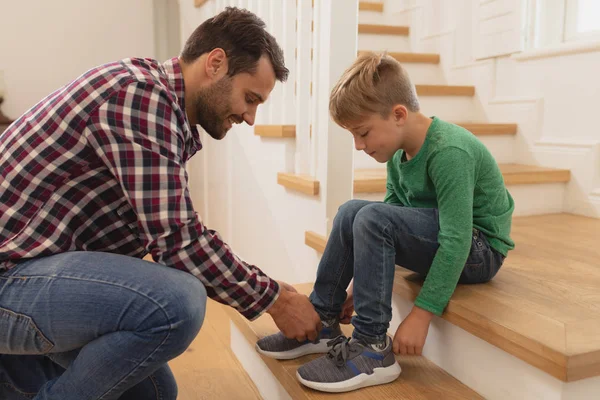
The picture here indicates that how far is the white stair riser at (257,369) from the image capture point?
132 cm

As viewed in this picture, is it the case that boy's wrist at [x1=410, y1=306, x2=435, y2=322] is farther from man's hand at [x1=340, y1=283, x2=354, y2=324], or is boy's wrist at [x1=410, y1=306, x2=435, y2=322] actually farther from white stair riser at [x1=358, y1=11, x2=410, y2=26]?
white stair riser at [x1=358, y1=11, x2=410, y2=26]

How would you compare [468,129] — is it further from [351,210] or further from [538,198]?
[351,210]

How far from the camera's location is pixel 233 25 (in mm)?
1102

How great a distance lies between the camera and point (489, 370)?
1.05 m

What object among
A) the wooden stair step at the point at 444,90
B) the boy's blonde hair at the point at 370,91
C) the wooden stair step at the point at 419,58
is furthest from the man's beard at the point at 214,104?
the wooden stair step at the point at 419,58

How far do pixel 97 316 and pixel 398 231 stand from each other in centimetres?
60

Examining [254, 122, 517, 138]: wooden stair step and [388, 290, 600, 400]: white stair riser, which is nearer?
[388, 290, 600, 400]: white stair riser

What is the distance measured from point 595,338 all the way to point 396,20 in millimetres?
2608

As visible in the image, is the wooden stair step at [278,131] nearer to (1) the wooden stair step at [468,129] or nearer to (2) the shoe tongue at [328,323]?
(1) the wooden stair step at [468,129]

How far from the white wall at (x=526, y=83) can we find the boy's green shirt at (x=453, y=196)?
3.30 feet

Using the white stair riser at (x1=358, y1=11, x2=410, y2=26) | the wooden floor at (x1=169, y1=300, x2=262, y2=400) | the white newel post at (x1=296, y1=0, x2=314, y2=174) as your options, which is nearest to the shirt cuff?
the wooden floor at (x1=169, y1=300, x2=262, y2=400)

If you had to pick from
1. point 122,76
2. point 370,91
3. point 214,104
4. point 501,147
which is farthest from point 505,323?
point 501,147

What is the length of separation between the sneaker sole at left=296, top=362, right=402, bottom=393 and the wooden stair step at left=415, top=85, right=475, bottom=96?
1.47m

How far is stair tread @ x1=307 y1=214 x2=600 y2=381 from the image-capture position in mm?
890
